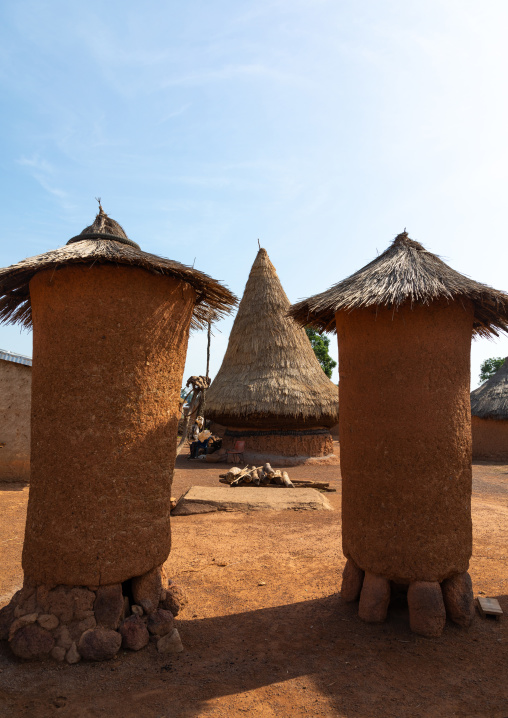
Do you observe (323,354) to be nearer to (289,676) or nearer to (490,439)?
(490,439)

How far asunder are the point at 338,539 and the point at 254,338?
8.55 m

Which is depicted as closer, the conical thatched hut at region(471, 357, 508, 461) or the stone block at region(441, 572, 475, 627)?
the stone block at region(441, 572, 475, 627)

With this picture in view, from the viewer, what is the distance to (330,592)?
4324 millimetres

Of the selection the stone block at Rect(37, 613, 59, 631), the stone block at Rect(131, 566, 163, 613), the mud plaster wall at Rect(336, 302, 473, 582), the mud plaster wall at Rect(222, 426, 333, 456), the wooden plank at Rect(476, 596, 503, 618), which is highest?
the mud plaster wall at Rect(336, 302, 473, 582)

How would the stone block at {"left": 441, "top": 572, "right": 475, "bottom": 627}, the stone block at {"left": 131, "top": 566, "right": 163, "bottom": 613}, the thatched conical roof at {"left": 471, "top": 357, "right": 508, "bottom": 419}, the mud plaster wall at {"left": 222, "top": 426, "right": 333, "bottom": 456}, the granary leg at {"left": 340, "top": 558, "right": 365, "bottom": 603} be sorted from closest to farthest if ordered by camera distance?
the stone block at {"left": 131, "top": 566, "right": 163, "bottom": 613} < the stone block at {"left": 441, "top": 572, "right": 475, "bottom": 627} < the granary leg at {"left": 340, "top": 558, "right": 365, "bottom": 603} < the mud plaster wall at {"left": 222, "top": 426, "right": 333, "bottom": 456} < the thatched conical roof at {"left": 471, "top": 357, "right": 508, "bottom": 419}

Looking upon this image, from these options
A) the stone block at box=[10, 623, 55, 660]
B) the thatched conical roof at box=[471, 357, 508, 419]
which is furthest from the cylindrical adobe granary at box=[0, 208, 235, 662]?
the thatched conical roof at box=[471, 357, 508, 419]

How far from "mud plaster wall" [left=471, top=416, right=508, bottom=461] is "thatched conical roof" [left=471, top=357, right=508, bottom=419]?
0.87ft

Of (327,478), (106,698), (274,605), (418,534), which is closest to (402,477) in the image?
(418,534)

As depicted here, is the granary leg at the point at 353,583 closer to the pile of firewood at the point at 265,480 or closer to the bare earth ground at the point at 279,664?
the bare earth ground at the point at 279,664

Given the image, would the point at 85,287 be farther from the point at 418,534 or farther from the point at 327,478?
the point at 327,478

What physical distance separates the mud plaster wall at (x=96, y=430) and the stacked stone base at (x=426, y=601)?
5.59 feet

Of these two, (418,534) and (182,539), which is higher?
(418,534)

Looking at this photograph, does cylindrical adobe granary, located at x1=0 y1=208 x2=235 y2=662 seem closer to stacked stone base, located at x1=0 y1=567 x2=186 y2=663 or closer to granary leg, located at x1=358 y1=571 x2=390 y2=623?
stacked stone base, located at x1=0 y1=567 x2=186 y2=663

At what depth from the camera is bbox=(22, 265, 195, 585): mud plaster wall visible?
3.14m
